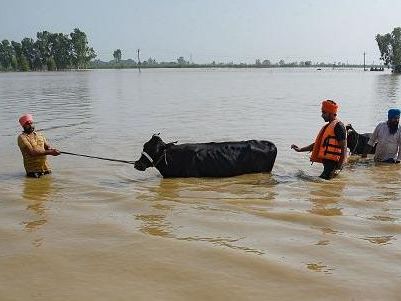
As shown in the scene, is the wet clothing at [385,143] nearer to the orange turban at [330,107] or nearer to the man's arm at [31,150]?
the orange turban at [330,107]

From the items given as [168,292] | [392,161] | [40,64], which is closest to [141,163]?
[168,292]

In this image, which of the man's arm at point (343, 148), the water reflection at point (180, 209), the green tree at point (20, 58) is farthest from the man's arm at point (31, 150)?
the green tree at point (20, 58)

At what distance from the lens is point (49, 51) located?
493 ft

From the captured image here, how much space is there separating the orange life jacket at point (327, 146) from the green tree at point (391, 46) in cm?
10605

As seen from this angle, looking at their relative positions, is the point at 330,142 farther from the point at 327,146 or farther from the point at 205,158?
the point at 205,158

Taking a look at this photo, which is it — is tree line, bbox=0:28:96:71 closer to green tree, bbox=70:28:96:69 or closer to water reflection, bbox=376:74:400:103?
green tree, bbox=70:28:96:69

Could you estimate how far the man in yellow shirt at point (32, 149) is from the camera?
9242mm

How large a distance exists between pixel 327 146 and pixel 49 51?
502ft

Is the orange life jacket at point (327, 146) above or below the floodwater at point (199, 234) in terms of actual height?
above

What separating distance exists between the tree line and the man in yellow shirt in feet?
474

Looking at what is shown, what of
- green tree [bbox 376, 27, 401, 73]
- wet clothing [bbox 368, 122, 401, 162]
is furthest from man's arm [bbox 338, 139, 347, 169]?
green tree [bbox 376, 27, 401, 73]

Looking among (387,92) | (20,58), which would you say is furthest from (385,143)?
(20,58)

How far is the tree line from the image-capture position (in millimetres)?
147875

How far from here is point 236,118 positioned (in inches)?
837
